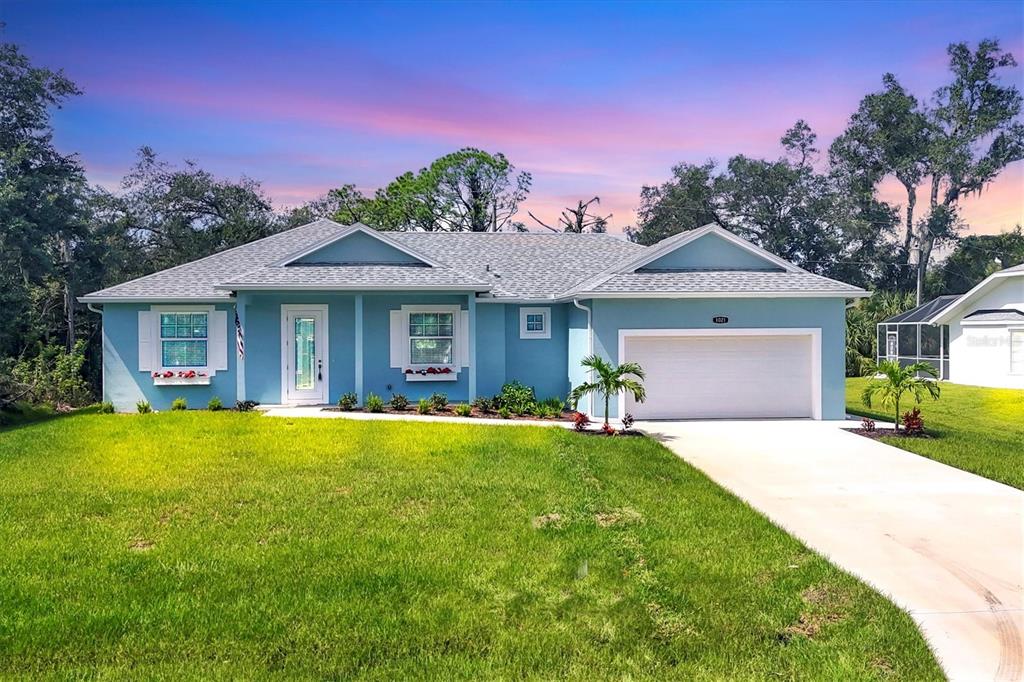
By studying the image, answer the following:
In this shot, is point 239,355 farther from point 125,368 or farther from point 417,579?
point 417,579

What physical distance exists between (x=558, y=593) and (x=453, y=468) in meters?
4.28

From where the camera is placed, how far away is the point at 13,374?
52.3ft

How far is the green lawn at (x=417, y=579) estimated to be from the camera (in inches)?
163

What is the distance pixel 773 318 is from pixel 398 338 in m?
8.72

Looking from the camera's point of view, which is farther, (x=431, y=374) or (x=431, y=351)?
(x=431, y=351)

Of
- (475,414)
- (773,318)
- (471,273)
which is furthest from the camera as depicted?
(471,273)

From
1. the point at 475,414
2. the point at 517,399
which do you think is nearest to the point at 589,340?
the point at 517,399

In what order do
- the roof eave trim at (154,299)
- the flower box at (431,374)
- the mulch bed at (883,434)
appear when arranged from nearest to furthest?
the mulch bed at (883,434) < the roof eave trim at (154,299) < the flower box at (431,374)

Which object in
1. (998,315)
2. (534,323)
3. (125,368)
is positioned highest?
(998,315)

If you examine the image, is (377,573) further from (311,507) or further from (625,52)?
(625,52)

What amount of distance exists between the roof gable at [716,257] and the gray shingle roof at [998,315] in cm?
1453

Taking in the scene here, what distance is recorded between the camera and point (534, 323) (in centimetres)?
1647

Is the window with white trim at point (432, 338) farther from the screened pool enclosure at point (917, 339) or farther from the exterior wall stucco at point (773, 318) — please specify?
the screened pool enclosure at point (917, 339)

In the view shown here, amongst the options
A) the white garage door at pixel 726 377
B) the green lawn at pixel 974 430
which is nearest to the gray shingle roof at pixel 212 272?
the white garage door at pixel 726 377
